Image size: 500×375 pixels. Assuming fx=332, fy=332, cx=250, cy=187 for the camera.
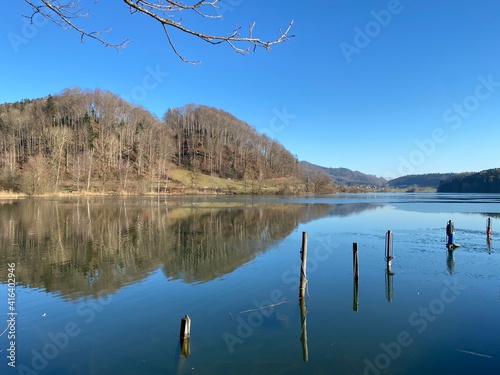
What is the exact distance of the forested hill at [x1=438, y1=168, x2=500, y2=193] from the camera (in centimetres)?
16427

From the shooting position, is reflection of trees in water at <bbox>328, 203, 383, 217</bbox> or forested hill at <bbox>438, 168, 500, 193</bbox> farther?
forested hill at <bbox>438, 168, 500, 193</bbox>

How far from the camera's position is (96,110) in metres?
123

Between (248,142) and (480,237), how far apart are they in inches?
5667
